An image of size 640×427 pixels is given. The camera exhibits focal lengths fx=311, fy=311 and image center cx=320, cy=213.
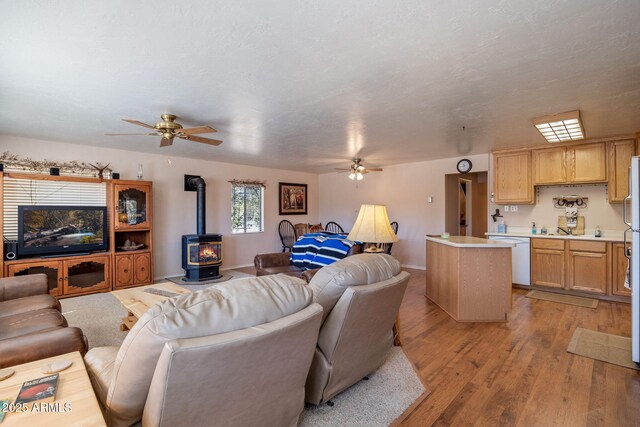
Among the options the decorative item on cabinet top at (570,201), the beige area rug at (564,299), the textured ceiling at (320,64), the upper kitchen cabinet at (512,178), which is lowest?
the beige area rug at (564,299)

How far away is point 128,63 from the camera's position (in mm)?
2197

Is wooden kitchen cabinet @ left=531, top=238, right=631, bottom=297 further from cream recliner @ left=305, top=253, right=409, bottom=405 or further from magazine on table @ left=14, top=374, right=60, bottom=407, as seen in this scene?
magazine on table @ left=14, top=374, right=60, bottom=407

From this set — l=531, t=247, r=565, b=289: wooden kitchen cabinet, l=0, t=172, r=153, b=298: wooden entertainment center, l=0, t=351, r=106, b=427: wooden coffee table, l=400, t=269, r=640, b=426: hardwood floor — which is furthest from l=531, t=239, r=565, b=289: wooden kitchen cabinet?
l=0, t=172, r=153, b=298: wooden entertainment center

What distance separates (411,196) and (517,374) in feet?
15.2

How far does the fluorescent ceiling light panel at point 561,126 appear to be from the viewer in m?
3.30

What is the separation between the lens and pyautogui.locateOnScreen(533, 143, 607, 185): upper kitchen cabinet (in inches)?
173

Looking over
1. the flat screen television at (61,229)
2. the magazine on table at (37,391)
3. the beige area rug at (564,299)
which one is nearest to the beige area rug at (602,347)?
the beige area rug at (564,299)

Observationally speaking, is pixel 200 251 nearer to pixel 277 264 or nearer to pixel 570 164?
pixel 277 264

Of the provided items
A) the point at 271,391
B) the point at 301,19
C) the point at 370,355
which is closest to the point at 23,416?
the point at 271,391

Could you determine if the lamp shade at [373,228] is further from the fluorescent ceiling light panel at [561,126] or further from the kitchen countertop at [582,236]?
the kitchen countertop at [582,236]

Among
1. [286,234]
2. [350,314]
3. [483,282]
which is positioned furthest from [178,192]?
[483,282]

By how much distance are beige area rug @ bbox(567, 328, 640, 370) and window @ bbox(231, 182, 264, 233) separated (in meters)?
5.87

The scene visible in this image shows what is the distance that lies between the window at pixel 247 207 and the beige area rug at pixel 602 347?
587cm

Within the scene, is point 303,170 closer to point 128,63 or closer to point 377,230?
point 377,230
